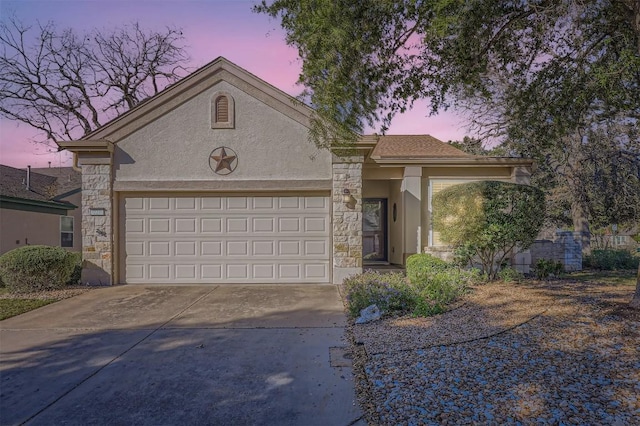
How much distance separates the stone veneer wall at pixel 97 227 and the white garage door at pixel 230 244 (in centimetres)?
44

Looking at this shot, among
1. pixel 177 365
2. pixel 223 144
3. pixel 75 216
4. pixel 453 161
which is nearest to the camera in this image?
pixel 177 365

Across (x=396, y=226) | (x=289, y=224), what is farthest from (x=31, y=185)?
(x=396, y=226)

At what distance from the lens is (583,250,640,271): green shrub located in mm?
12378

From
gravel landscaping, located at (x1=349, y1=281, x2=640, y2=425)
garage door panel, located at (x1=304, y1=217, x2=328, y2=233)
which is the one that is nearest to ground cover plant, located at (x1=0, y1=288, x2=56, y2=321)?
garage door panel, located at (x1=304, y1=217, x2=328, y2=233)

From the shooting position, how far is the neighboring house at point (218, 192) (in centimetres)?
945

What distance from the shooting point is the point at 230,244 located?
31.7ft

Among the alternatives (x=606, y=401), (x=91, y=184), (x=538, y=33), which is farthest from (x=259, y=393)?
(x=91, y=184)

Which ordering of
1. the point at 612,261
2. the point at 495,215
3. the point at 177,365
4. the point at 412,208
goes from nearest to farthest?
1. the point at 177,365
2. the point at 495,215
3. the point at 412,208
4. the point at 612,261

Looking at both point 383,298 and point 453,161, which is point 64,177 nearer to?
point 453,161

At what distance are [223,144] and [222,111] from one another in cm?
85

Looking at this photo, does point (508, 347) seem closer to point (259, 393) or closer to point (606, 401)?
point (606, 401)

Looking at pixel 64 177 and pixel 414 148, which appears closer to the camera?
pixel 414 148

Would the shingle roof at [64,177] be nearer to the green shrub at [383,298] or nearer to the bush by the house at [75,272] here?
the bush by the house at [75,272]

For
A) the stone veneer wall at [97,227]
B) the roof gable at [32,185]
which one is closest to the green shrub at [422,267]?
the stone veneer wall at [97,227]
